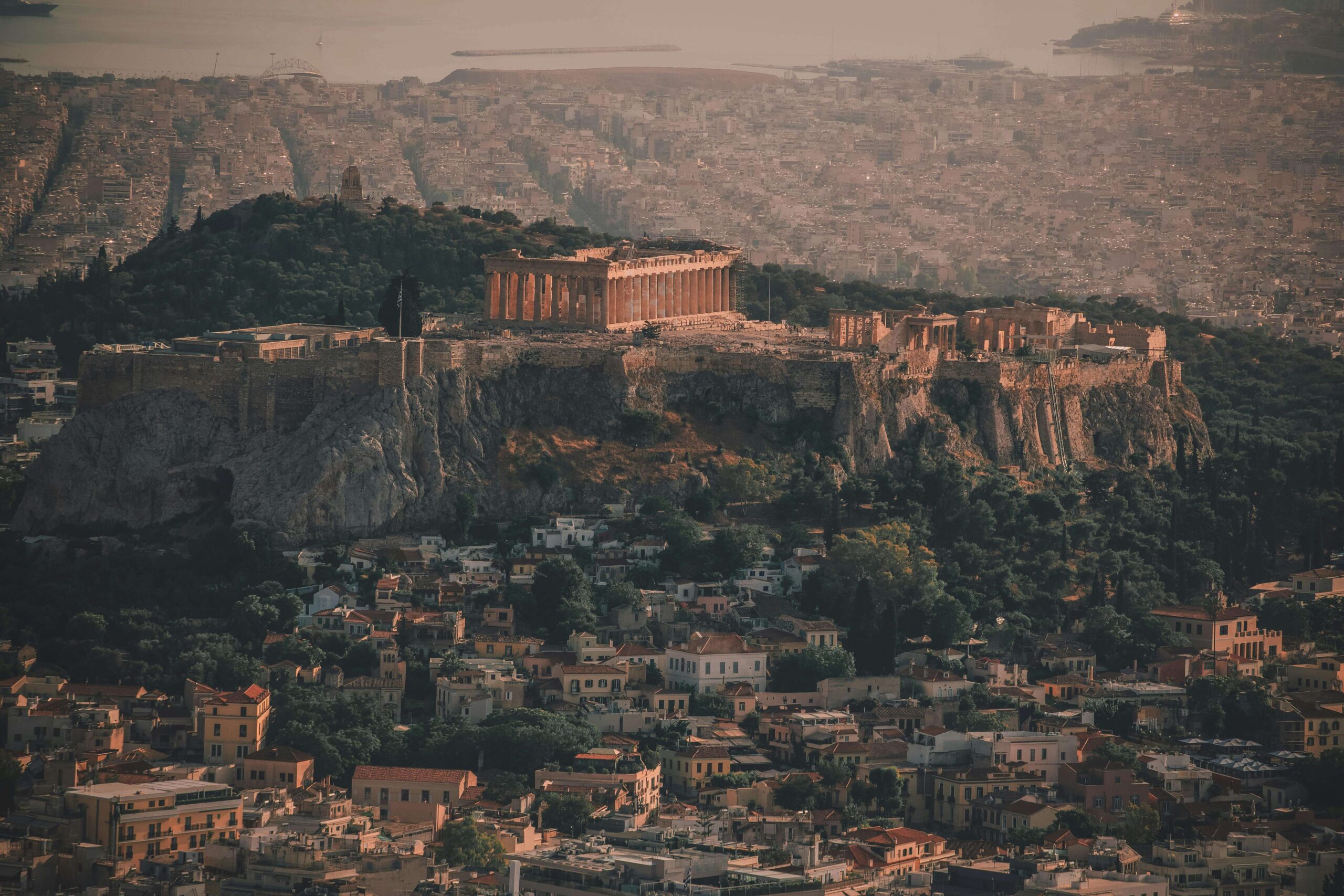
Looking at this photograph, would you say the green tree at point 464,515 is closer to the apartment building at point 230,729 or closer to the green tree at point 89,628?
the green tree at point 89,628

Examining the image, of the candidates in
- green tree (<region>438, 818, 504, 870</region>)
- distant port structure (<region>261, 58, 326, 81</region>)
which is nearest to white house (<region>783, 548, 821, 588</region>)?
green tree (<region>438, 818, 504, 870</region>)

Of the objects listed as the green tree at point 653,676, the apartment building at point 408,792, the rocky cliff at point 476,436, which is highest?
the rocky cliff at point 476,436

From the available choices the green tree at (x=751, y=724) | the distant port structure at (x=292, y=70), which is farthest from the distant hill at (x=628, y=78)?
the green tree at (x=751, y=724)

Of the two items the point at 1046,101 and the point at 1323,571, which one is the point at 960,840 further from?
the point at 1046,101

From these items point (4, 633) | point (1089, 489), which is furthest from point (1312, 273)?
point (4, 633)

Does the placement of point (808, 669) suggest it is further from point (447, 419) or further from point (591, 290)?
point (591, 290)

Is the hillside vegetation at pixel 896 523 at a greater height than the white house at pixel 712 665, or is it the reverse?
the hillside vegetation at pixel 896 523
